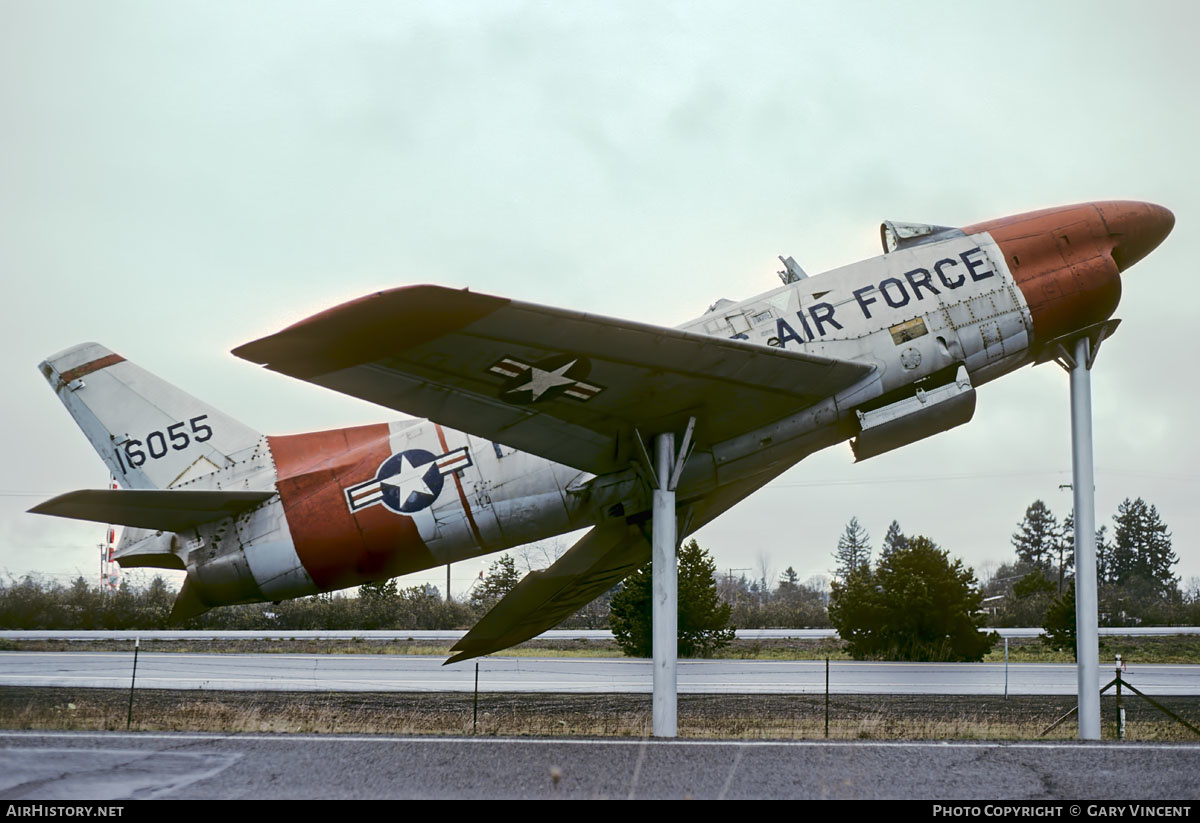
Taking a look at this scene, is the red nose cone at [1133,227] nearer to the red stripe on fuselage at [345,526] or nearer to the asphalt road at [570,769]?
the asphalt road at [570,769]

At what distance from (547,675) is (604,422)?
19897 millimetres

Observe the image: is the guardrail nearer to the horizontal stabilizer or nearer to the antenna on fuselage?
the horizontal stabilizer

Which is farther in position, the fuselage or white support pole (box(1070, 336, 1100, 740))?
the fuselage

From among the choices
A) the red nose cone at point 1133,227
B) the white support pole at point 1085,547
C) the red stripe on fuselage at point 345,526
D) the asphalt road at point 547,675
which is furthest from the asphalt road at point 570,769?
the asphalt road at point 547,675

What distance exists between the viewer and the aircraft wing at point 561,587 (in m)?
14.5

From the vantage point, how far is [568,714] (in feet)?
65.9

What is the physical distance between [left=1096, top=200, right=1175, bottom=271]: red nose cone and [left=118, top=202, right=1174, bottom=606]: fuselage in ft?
0.09

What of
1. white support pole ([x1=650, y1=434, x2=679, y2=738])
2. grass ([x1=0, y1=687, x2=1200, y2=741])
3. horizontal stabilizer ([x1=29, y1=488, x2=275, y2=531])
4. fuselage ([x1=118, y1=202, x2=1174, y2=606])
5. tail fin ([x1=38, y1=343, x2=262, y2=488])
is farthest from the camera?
grass ([x1=0, y1=687, x2=1200, y2=741])

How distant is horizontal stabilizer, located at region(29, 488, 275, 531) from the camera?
11.7 metres

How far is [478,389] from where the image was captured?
34.9ft

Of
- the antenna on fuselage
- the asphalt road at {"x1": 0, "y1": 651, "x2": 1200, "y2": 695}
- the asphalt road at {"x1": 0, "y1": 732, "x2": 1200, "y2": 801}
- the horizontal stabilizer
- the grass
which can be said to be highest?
the antenna on fuselage

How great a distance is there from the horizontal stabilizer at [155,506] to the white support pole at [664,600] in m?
6.01

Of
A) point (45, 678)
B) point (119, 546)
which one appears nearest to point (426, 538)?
point (119, 546)

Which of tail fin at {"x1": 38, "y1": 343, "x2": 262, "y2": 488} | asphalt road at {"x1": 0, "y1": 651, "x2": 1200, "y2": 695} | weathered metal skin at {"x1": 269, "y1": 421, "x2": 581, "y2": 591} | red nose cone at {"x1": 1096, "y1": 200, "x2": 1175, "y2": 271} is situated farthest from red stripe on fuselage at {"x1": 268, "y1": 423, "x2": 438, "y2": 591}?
asphalt road at {"x1": 0, "y1": 651, "x2": 1200, "y2": 695}
